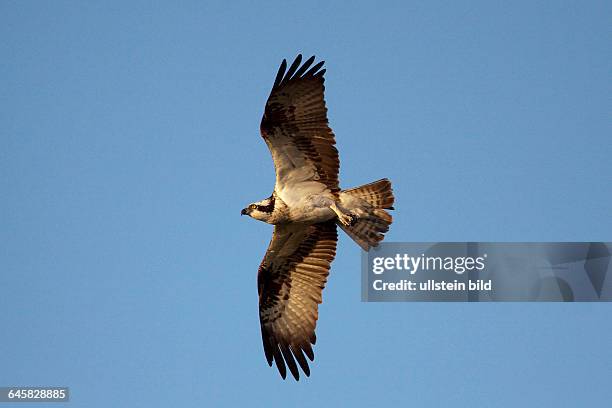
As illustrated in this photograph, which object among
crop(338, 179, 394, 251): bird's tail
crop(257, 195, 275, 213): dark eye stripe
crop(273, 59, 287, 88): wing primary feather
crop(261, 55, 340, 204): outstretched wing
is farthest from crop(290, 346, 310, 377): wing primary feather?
crop(273, 59, 287, 88): wing primary feather

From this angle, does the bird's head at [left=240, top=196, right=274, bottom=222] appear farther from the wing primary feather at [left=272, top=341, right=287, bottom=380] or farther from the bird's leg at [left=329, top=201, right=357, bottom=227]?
the wing primary feather at [left=272, top=341, right=287, bottom=380]

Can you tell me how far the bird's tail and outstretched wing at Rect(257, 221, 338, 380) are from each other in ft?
1.86

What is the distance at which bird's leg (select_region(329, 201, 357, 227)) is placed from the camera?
1318cm

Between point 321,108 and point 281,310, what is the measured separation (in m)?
2.39

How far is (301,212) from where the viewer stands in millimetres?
13312

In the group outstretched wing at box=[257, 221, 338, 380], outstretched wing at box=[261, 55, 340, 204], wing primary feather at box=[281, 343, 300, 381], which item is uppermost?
outstretched wing at box=[261, 55, 340, 204]

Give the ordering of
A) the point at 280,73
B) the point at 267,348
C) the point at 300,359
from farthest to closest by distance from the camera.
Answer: the point at 267,348 < the point at 300,359 < the point at 280,73

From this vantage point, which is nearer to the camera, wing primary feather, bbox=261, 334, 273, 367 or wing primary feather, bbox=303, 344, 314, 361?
wing primary feather, bbox=303, 344, 314, 361

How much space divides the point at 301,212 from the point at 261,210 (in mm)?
427

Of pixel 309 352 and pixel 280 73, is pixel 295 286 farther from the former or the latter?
pixel 280 73

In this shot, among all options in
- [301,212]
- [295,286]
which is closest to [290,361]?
[295,286]

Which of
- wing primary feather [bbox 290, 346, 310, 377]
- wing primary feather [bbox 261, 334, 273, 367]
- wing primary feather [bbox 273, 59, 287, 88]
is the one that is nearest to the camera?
wing primary feather [bbox 273, 59, 287, 88]

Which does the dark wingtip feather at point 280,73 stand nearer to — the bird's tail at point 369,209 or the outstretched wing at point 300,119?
the outstretched wing at point 300,119

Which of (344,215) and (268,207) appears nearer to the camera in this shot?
(344,215)
